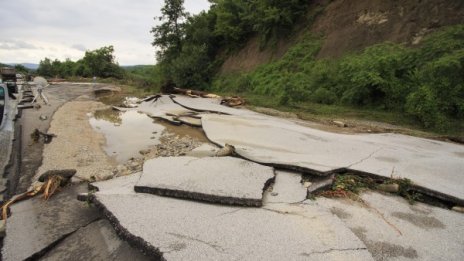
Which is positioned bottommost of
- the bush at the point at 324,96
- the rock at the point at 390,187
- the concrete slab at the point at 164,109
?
the concrete slab at the point at 164,109

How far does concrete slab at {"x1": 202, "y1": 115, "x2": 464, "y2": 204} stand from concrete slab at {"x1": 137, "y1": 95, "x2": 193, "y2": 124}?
3.01 metres

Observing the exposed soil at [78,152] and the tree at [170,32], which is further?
the tree at [170,32]

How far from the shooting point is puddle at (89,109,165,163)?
23.0 ft

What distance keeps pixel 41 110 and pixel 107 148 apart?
7.37m

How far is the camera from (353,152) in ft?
17.6

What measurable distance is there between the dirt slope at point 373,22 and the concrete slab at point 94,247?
41.1ft

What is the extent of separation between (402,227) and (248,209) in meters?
1.61

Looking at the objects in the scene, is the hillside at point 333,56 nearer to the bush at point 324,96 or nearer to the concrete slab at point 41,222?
the bush at point 324,96

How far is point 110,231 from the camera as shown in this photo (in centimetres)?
312

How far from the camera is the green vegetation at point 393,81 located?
8.09 metres

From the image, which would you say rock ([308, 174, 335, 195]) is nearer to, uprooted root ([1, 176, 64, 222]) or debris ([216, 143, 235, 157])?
debris ([216, 143, 235, 157])

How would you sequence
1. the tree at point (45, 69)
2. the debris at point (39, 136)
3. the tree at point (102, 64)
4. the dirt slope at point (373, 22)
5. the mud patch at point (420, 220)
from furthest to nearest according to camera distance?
the tree at point (45, 69) → the tree at point (102, 64) → the dirt slope at point (373, 22) → the debris at point (39, 136) → the mud patch at point (420, 220)

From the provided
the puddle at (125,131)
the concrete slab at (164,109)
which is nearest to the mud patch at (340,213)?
the puddle at (125,131)

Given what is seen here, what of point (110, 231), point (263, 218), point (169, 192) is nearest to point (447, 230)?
point (263, 218)
